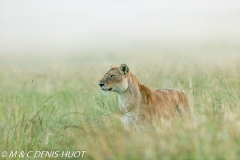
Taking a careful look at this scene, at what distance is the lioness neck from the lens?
Answer: 7.60m

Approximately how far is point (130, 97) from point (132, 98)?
4 centimetres

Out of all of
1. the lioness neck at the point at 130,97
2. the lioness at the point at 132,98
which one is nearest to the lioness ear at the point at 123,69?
the lioness at the point at 132,98

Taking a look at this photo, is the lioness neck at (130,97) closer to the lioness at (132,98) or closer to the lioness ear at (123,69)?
the lioness at (132,98)

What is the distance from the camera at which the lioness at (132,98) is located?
24.5 feet

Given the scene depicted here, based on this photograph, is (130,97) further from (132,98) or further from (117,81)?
(117,81)

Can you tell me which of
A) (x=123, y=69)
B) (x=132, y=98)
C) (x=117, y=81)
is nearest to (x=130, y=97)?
(x=132, y=98)

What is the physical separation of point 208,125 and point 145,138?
23.9 inches

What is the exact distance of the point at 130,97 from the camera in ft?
25.1

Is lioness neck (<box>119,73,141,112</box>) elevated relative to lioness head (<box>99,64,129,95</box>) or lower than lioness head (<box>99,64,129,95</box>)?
lower

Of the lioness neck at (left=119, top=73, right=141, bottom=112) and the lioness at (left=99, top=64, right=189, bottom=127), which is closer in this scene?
the lioness at (left=99, top=64, right=189, bottom=127)

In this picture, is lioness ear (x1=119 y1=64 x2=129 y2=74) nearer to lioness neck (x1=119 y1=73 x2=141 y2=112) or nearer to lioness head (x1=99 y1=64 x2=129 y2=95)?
lioness head (x1=99 y1=64 x2=129 y2=95)

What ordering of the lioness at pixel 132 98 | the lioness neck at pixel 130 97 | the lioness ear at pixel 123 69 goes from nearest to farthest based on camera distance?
1. the lioness at pixel 132 98
2. the lioness neck at pixel 130 97
3. the lioness ear at pixel 123 69

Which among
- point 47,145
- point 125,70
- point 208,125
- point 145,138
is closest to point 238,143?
point 208,125

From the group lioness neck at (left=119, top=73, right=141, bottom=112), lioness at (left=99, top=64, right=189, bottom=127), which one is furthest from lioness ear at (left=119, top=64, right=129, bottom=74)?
lioness neck at (left=119, top=73, right=141, bottom=112)
